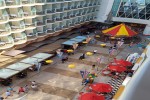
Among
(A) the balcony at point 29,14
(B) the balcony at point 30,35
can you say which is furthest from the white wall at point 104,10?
(B) the balcony at point 30,35

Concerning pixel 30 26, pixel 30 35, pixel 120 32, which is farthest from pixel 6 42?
pixel 120 32

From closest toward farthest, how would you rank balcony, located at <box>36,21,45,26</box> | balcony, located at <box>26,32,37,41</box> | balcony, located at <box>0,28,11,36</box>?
balcony, located at <box>0,28,11,36</box>
balcony, located at <box>26,32,37,41</box>
balcony, located at <box>36,21,45,26</box>

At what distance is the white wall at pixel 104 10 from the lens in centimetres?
6042

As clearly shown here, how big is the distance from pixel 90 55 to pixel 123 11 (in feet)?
87.9

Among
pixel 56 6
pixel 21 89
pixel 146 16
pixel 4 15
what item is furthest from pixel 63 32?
pixel 21 89

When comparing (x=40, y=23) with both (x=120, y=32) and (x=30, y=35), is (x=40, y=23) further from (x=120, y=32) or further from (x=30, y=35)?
(x=120, y=32)

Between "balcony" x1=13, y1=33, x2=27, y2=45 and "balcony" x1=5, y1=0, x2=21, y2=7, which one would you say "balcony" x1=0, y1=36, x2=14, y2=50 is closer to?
"balcony" x1=13, y1=33, x2=27, y2=45

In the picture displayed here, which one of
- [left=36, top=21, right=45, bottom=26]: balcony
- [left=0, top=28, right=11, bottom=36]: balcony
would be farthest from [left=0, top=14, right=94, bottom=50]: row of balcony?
[left=36, top=21, right=45, bottom=26]: balcony

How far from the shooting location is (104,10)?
61219 millimetres

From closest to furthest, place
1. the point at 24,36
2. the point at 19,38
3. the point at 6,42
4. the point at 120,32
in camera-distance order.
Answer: the point at 6,42, the point at 19,38, the point at 24,36, the point at 120,32

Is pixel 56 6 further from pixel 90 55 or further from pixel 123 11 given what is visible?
pixel 123 11

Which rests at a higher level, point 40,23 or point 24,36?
point 40,23

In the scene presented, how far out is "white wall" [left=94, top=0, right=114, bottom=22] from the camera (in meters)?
60.4

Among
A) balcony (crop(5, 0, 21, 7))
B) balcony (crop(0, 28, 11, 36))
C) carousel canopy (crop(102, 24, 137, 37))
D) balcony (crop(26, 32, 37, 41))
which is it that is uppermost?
balcony (crop(5, 0, 21, 7))
